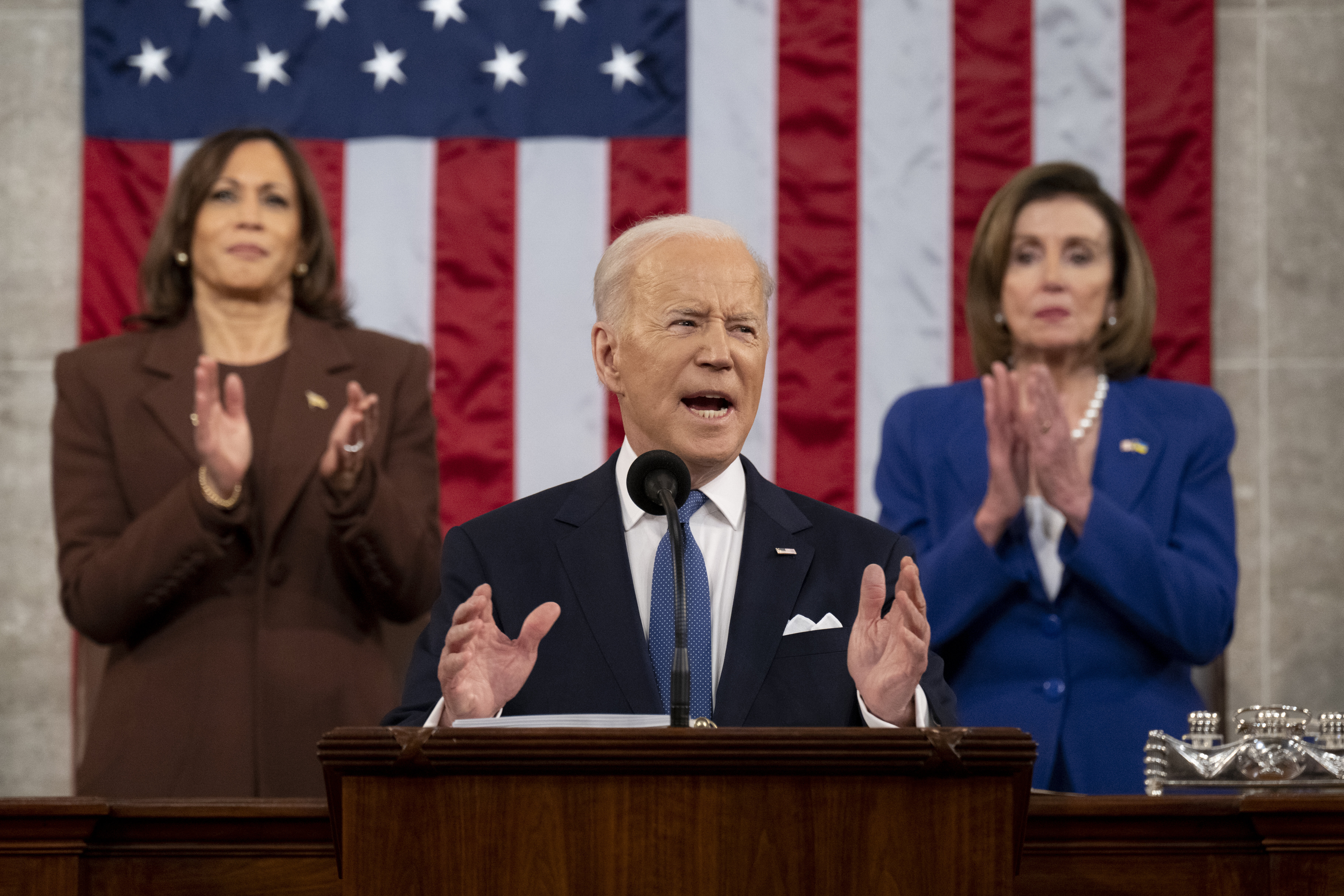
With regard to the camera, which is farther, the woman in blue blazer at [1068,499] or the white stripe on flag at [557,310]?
the white stripe on flag at [557,310]

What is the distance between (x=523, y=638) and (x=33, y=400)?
2690 mm

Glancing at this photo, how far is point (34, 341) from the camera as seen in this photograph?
13.5 ft

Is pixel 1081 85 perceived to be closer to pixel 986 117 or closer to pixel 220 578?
pixel 986 117

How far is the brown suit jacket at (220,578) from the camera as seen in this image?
301 cm

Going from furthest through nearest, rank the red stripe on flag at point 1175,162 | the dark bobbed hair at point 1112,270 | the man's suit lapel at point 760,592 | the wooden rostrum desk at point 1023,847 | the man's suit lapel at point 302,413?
1. the red stripe on flag at point 1175,162
2. the dark bobbed hair at point 1112,270
3. the man's suit lapel at point 302,413
4. the man's suit lapel at point 760,592
5. the wooden rostrum desk at point 1023,847

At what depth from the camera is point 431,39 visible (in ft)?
13.3

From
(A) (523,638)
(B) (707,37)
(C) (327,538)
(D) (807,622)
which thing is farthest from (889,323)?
(A) (523,638)

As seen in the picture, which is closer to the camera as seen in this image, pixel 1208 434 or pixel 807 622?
pixel 807 622

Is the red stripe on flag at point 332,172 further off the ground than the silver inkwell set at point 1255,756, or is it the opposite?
the red stripe on flag at point 332,172

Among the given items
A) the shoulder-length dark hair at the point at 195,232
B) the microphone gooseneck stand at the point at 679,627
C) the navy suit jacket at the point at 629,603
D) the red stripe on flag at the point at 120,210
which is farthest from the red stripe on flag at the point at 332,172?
the microphone gooseneck stand at the point at 679,627

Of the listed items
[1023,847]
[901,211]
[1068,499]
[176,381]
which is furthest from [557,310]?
[1023,847]

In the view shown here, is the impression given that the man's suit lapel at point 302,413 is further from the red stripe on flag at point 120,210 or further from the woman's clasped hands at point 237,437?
the red stripe on flag at point 120,210

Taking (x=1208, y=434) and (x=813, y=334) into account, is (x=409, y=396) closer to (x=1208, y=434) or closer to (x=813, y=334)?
(x=813, y=334)

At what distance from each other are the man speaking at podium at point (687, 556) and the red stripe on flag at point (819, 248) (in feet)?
4.80
